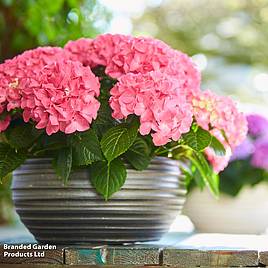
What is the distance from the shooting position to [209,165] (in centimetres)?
111

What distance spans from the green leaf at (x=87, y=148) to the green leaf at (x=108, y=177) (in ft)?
0.08

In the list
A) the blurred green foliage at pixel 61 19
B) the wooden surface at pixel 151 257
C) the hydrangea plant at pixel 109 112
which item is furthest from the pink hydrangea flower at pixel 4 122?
the blurred green foliage at pixel 61 19

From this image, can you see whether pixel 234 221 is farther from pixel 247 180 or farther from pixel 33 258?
pixel 33 258

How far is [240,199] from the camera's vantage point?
1443 mm

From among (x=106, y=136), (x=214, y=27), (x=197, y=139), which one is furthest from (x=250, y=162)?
(x=214, y=27)

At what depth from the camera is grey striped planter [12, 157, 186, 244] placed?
0.95 m

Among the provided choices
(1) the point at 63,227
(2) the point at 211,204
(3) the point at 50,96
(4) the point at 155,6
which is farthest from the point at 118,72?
(4) the point at 155,6

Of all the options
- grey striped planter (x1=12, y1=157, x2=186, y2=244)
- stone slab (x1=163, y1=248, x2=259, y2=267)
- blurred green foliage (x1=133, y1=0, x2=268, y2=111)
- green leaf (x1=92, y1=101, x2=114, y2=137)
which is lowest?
stone slab (x1=163, y1=248, x2=259, y2=267)

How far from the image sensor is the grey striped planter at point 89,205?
947mm

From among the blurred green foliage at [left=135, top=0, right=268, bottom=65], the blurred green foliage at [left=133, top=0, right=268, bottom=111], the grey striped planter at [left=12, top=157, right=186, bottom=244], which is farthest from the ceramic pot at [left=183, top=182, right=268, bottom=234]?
the blurred green foliage at [left=135, top=0, right=268, bottom=65]

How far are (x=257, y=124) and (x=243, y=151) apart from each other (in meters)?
0.07

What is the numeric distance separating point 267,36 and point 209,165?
2.39m

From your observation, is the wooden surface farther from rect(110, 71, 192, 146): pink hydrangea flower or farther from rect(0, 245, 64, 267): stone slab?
rect(110, 71, 192, 146): pink hydrangea flower

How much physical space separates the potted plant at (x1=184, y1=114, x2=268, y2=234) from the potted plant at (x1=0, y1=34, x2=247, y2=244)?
0.39m
